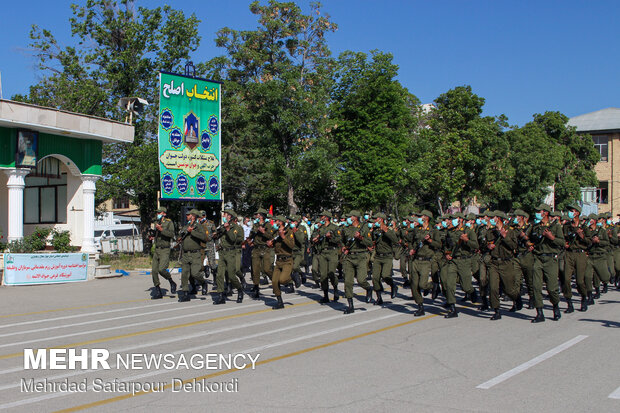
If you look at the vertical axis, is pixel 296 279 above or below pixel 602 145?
below

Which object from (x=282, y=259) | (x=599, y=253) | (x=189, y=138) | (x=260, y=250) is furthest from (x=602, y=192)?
(x=282, y=259)

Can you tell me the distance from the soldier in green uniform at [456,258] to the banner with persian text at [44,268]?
11.7m

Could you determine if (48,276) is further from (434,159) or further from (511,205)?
(511,205)

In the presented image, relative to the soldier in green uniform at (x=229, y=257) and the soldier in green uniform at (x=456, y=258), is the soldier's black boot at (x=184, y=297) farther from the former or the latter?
the soldier in green uniform at (x=456, y=258)

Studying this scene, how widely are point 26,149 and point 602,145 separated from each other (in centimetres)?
5688

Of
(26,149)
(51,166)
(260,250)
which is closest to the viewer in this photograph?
(260,250)

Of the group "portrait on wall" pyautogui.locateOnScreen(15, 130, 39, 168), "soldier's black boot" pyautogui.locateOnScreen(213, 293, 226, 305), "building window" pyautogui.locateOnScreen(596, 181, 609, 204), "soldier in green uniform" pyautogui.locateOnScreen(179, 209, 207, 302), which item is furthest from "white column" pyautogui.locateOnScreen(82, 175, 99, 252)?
"building window" pyautogui.locateOnScreen(596, 181, 609, 204)

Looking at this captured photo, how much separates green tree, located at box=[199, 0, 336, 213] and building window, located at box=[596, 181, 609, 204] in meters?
36.2

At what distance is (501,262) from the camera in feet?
37.3

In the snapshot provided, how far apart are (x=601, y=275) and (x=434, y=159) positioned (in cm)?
2305

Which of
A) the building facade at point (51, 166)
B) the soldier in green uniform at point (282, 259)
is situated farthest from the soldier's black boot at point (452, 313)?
the building facade at point (51, 166)

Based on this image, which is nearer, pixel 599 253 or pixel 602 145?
pixel 599 253

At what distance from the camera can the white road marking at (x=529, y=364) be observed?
6.55 m

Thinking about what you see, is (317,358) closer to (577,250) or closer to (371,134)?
(577,250)
